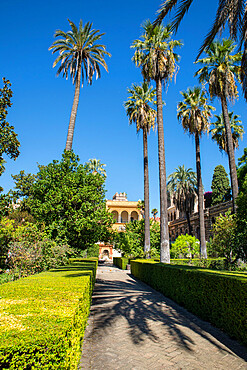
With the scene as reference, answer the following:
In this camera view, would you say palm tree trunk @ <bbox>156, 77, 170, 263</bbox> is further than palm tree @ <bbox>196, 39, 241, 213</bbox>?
No

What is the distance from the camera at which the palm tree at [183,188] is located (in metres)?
36.6

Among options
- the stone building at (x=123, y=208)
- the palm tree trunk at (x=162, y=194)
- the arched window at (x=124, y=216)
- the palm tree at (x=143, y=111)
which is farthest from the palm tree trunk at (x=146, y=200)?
the arched window at (x=124, y=216)

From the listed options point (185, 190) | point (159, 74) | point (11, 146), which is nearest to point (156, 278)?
point (11, 146)

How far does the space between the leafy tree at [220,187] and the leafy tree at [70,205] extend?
111 ft

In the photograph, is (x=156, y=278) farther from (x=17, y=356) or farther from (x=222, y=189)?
(x=222, y=189)

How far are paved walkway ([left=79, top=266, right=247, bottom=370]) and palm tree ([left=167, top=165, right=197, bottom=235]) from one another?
29.5 metres

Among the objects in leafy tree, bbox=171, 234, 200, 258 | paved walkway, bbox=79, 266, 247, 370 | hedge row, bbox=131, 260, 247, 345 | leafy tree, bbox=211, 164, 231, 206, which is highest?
leafy tree, bbox=211, 164, 231, 206

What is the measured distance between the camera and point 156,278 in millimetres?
12266

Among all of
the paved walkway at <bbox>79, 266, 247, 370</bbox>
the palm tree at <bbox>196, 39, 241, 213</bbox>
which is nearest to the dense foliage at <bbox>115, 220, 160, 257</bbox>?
the palm tree at <bbox>196, 39, 241, 213</bbox>

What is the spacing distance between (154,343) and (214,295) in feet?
6.97

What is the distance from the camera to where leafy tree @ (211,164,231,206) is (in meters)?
43.0

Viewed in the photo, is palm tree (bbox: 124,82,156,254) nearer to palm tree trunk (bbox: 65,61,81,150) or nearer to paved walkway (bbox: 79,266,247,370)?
palm tree trunk (bbox: 65,61,81,150)

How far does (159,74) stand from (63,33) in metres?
6.90

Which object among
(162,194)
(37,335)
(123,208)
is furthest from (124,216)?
(37,335)
